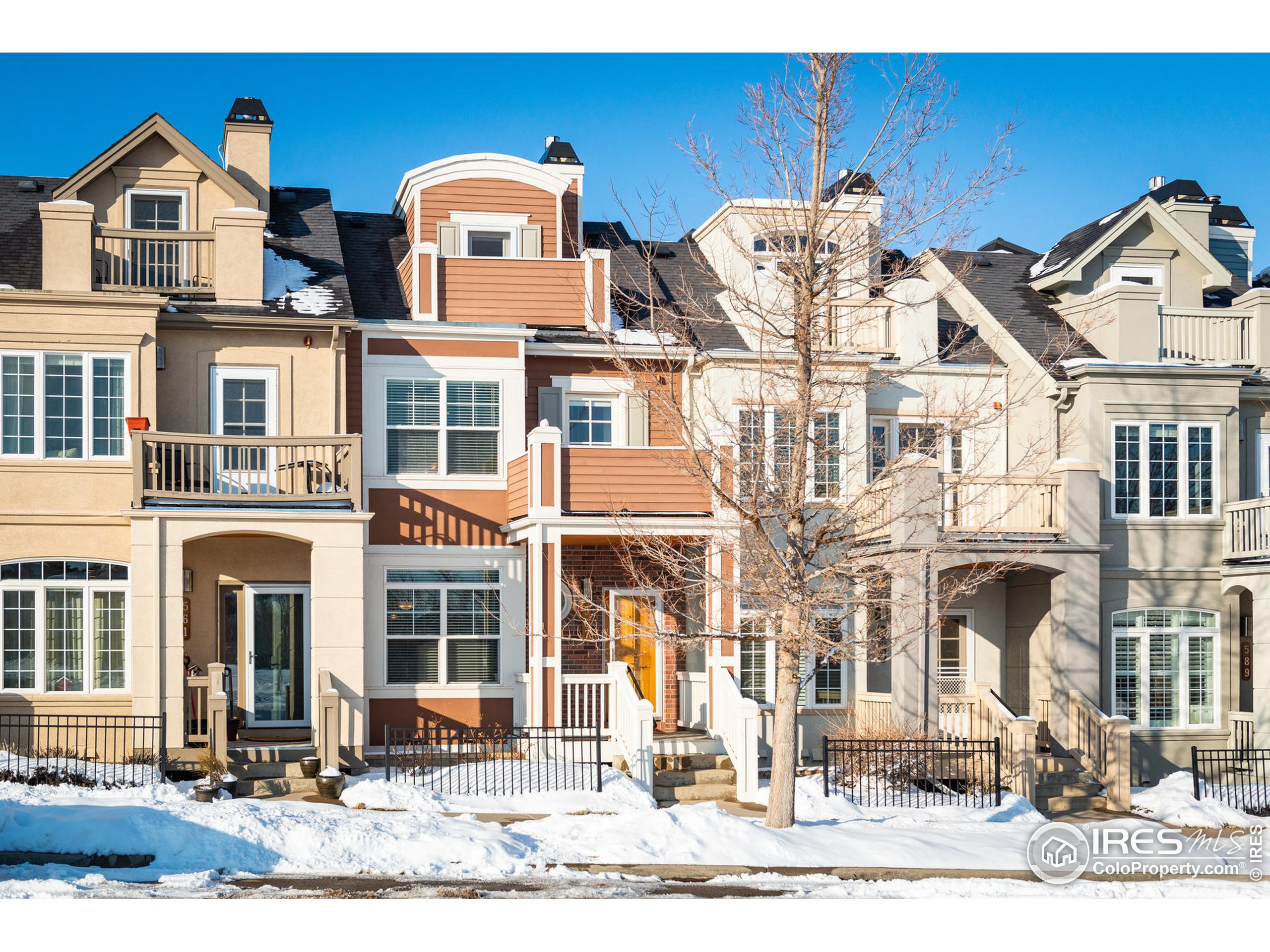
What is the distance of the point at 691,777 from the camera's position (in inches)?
741

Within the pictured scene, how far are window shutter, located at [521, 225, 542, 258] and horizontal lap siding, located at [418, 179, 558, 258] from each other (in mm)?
342

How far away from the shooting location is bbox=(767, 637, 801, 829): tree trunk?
50.6ft

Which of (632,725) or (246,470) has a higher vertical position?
(246,470)

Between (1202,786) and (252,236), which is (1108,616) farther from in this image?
(252,236)

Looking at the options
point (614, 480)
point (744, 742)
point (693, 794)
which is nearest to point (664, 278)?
point (614, 480)

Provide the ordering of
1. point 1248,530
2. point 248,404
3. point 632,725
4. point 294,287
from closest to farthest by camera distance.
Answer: point 632,725, point 248,404, point 294,287, point 1248,530

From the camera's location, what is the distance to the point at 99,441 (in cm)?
2009

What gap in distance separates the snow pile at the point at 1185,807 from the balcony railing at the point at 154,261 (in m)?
16.4

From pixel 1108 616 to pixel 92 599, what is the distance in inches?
645

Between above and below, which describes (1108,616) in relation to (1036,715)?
above

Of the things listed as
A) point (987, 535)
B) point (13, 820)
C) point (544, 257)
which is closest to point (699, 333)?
point (544, 257)

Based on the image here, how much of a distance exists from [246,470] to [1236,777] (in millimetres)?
15843

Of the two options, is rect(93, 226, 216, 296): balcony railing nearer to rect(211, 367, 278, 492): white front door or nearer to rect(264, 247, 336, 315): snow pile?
rect(264, 247, 336, 315): snow pile

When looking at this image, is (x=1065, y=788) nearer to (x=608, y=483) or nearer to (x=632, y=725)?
(x=632, y=725)
